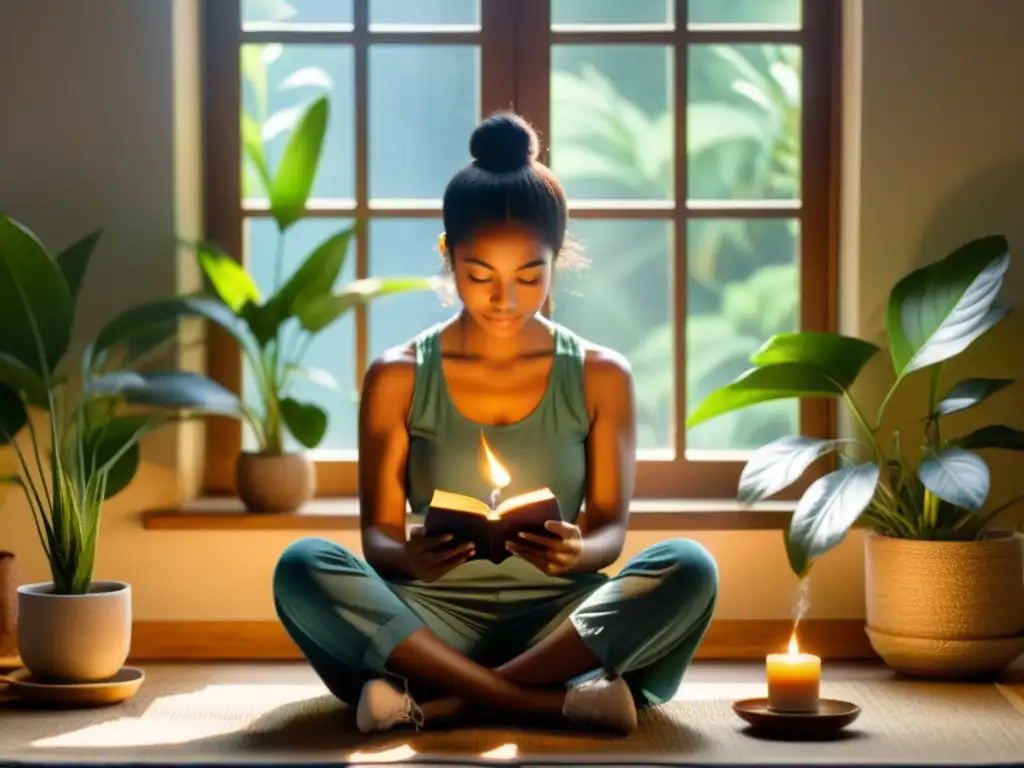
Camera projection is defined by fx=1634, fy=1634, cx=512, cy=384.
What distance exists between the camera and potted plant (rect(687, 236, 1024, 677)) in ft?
10.1

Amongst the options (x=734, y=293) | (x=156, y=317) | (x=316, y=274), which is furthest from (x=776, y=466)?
(x=156, y=317)

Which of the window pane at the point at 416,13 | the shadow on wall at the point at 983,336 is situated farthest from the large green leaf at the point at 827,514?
the window pane at the point at 416,13

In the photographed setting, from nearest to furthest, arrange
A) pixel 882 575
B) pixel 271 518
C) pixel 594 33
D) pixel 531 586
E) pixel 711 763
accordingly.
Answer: pixel 711 763 < pixel 531 586 < pixel 882 575 < pixel 271 518 < pixel 594 33

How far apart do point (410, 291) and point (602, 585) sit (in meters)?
1.12

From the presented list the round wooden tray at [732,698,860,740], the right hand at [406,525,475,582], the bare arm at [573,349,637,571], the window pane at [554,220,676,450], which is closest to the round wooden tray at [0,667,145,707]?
the right hand at [406,525,475,582]

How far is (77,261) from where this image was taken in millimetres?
3262

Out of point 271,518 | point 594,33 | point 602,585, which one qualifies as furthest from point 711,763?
point 594,33

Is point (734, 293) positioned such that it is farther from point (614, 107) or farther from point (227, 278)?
point (227, 278)

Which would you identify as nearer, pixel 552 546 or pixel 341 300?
pixel 552 546

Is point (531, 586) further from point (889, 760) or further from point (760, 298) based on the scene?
point (760, 298)

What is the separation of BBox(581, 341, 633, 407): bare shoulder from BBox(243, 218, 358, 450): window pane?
908 millimetres

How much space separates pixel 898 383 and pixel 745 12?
3.23 ft

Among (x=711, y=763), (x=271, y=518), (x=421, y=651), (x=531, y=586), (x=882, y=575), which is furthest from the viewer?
(x=271, y=518)

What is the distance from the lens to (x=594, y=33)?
3.65 meters
